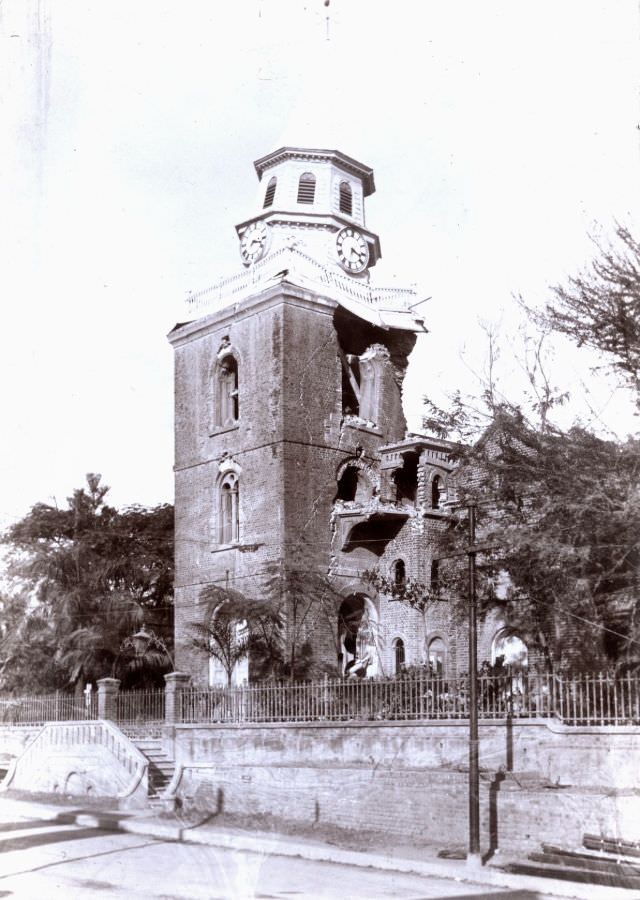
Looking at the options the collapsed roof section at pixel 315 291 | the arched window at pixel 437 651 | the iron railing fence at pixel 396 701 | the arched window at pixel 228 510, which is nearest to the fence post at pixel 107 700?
the iron railing fence at pixel 396 701

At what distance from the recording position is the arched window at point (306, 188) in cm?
3734

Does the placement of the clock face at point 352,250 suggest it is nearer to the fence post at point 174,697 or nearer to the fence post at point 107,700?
the fence post at point 107,700

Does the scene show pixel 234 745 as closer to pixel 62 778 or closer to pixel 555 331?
pixel 62 778

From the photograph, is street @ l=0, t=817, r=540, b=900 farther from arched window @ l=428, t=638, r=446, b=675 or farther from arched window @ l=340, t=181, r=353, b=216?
arched window @ l=340, t=181, r=353, b=216

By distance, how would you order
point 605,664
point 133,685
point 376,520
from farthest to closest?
point 133,685
point 376,520
point 605,664

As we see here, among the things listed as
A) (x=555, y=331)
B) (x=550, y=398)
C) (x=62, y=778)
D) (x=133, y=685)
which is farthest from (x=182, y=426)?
(x=555, y=331)

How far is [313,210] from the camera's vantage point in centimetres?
3691

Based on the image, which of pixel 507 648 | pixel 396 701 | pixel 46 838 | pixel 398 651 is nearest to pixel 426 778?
pixel 396 701

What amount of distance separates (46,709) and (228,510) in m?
7.89

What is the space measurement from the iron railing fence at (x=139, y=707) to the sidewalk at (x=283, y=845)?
96.5 inches

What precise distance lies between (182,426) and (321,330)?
578 cm

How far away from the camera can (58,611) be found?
123 feet

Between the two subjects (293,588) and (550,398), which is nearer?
(550,398)

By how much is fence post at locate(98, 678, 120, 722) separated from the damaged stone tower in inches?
150
